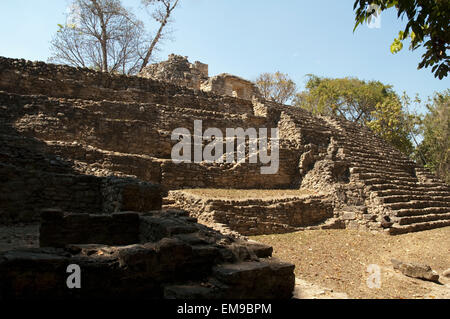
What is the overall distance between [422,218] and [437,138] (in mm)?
16567

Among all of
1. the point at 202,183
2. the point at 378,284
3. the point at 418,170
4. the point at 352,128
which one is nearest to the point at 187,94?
the point at 202,183

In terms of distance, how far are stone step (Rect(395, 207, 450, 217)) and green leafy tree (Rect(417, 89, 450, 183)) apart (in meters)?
13.6

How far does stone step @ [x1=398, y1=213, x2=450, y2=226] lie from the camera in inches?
446

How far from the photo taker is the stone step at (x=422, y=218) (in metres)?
11.3

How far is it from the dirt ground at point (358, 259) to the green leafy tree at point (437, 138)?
53.6 feet

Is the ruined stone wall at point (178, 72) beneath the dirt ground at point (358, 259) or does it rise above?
above

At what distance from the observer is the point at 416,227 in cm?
1137

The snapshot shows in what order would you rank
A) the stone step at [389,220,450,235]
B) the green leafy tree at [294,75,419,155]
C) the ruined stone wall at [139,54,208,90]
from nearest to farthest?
the stone step at [389,220,450,235], the ruined stone wall at [139,54,208,90], the green leafy tree at [294,75,419,155]

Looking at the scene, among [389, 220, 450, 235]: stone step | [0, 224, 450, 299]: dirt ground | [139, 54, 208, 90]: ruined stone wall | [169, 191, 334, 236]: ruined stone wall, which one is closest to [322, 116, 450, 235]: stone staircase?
[389, 220, 450, 235]: stone step

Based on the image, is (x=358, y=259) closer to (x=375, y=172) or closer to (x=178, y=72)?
(x=375, y=172)

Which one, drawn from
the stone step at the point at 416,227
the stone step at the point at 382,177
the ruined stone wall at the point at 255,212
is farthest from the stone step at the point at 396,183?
the ruined stone wall at the point at 255,212

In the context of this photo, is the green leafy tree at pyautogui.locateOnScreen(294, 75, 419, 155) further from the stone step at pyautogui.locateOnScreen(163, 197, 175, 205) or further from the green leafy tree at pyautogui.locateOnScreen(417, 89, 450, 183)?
the stone step at pyautogui.locateOnScreen(163, 197, 175, 205)

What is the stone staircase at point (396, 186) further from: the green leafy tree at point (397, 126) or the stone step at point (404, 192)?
the green leafy tree at point (397, 126)

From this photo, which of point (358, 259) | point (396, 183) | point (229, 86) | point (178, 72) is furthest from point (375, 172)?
point (178, 72)
